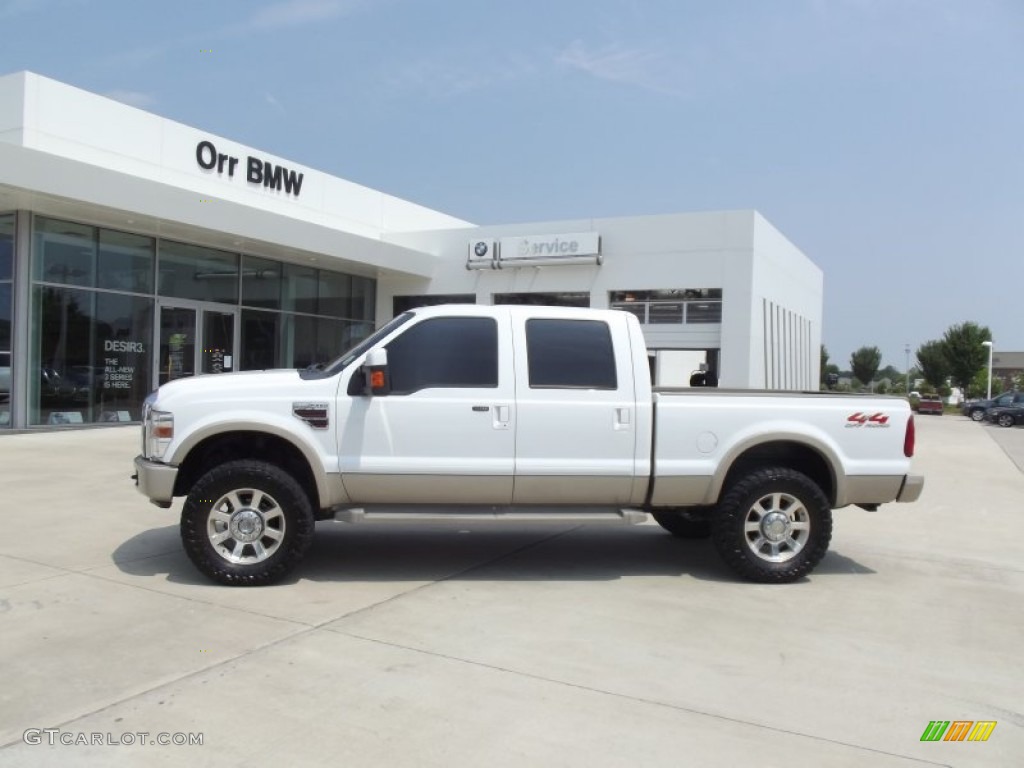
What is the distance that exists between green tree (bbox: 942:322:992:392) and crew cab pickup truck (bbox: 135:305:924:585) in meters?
66.3

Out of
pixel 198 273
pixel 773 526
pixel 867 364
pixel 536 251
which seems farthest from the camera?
pixel 867 364

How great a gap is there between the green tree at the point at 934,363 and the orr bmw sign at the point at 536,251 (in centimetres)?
5542

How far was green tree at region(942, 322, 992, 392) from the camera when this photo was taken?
2502 inches

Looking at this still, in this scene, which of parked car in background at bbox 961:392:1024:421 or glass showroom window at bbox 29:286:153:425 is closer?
glass showroom window at bbox 29:286:153:425

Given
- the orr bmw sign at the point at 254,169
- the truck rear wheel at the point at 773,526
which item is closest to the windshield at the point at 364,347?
the truck rear wheel at the point at 773,526

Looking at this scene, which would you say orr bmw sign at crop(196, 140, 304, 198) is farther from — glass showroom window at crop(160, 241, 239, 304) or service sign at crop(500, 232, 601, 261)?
service sign at crop(500, 232, 601, 261)

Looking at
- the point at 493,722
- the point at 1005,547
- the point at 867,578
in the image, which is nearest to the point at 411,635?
the point at 493,722

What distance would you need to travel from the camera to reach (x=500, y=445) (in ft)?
19.1

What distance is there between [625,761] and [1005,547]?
250 inches

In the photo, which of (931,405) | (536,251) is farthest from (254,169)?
(931,405)

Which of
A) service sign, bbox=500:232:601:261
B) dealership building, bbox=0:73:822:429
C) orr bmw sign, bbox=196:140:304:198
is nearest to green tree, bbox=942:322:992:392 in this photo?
dealership building, bbox=0:73:822:429

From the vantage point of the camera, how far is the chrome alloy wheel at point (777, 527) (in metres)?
6.09

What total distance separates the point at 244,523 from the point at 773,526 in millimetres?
3861

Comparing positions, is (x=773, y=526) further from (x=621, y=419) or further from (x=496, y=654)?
(x=496, y=654)
